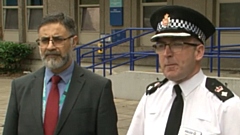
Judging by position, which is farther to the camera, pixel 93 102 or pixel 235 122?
pixel 93 102

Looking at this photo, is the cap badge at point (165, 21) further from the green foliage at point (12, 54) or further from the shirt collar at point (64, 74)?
the green foliage at point (12, 54)

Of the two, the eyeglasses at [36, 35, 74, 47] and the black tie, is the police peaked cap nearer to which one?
the black tie

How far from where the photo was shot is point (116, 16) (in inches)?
583

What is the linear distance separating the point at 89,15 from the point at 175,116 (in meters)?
14.0

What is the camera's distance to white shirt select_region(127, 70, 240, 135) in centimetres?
230

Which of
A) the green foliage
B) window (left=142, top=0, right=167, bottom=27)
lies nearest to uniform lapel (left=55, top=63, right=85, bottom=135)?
window (left=142, top=0, right=167, bottom=27)

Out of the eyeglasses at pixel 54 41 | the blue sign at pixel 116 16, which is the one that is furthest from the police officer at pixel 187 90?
the blue sign at pixel 116 16

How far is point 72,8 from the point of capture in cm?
1630

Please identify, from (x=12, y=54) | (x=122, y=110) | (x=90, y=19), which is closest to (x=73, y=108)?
(x=122, y=110)

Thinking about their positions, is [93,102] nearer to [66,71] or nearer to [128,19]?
[66,71]

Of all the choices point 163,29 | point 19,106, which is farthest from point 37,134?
point 163,29

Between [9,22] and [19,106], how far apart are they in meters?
15.7

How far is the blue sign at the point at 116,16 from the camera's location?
14719 millimetres

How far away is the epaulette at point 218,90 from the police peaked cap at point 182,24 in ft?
0.70
